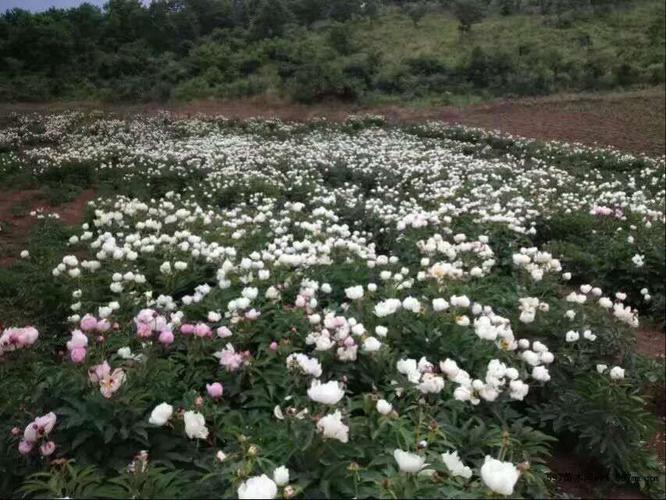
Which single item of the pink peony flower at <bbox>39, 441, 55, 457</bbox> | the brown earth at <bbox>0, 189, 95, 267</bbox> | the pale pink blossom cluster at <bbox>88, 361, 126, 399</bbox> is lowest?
the brown earth at <bbox>0, 189, 95, 267</bbox>

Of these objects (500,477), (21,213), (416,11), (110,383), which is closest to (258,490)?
(500,477)

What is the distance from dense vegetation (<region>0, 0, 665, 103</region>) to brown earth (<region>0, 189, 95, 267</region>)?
3.82 meters

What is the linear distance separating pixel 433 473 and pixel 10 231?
6.91 meters

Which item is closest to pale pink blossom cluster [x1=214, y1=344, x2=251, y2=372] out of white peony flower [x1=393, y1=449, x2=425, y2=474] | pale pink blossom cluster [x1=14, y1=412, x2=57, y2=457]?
pale pink blossom cluster [x1=14, y1=412, x2=57, y2=457]

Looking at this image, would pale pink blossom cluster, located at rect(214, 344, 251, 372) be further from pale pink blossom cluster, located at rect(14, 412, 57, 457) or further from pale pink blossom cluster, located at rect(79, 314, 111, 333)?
pale pink blossom cluster, located at rect(14, 412, 57, 457)

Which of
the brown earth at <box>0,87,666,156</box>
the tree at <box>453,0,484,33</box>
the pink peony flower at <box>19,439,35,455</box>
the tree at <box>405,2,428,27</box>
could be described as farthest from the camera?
the tree at <box>405,2,428,27</box>

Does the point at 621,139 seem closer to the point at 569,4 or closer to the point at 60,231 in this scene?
the point at 60,231

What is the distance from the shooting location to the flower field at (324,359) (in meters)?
1.93

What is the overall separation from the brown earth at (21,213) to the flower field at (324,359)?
0.23 metres

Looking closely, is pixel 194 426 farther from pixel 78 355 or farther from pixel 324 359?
pixel 324 359

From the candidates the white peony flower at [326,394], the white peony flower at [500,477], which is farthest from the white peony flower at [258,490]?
the white peony flower at [500,477]

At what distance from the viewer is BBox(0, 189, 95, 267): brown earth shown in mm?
6535

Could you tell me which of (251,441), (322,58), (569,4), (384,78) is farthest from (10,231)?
(569,4)

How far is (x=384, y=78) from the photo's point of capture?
2650 centimetres
